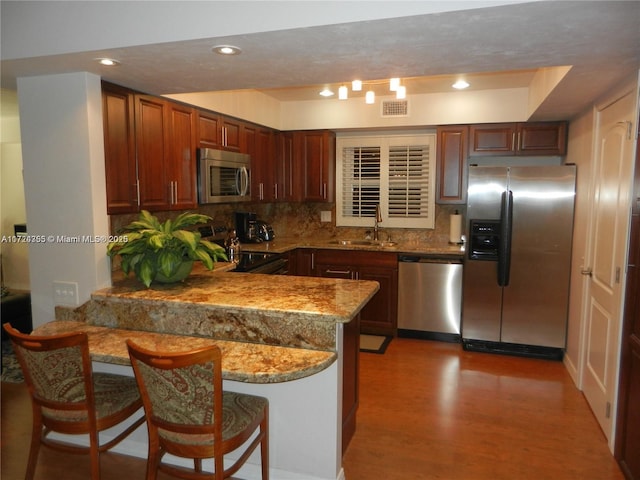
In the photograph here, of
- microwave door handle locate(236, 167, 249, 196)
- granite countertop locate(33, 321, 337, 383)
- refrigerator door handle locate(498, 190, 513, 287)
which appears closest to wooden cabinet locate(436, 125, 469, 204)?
refrigerator door handle locate(498, 190, 513, 287)

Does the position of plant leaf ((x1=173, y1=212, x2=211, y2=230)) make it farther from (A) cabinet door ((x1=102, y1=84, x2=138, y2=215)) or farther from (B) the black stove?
(B) the black stove

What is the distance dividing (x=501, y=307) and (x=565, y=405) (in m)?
1.13

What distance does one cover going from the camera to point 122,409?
2150 mm

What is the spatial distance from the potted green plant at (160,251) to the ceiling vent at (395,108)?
285 cm

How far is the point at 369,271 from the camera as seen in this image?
474 centimetres

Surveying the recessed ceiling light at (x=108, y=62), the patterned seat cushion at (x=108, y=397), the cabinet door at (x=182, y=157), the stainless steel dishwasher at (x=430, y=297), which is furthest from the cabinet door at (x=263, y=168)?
the patterned seat cushion at (x=108, y=397)

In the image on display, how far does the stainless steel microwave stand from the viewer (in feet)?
12.2

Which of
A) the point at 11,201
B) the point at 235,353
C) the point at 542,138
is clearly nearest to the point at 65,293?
the point at 235,353

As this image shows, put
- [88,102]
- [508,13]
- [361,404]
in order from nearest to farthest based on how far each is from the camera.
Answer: [508,13] → [88,102] → [361,404]

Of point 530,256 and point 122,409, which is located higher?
point 530,256

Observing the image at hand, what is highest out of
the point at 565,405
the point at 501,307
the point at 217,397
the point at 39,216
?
the point at 39,216

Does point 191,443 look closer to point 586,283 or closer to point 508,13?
point 508,13

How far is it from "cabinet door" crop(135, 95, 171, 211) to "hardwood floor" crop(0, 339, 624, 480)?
5.53 ft

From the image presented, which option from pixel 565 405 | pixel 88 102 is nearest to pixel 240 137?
pixel 88 102
